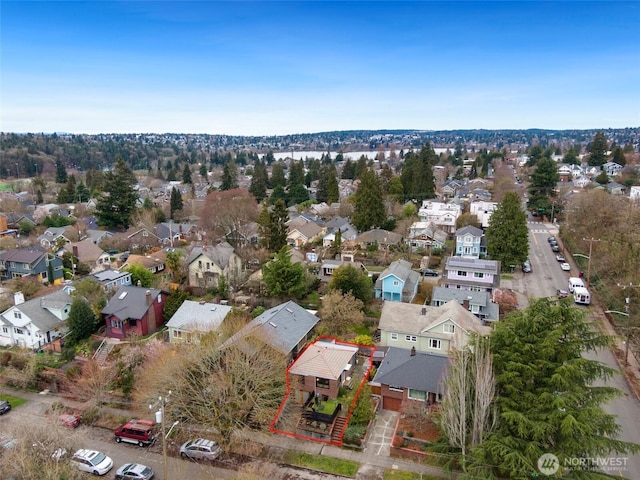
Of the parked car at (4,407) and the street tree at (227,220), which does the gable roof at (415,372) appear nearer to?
the parked car at (4,407)

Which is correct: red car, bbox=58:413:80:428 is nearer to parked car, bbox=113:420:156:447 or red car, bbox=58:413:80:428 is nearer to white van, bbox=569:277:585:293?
parked car, bbox=113:420:156:447

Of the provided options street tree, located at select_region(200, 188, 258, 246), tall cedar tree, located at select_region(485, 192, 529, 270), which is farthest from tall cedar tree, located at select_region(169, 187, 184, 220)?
tall cedar tree, located at select_region(485, 192, 529, 270)

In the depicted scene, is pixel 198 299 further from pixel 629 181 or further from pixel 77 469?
pixel 629 181

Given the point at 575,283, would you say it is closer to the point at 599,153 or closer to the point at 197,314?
the point at 197,314

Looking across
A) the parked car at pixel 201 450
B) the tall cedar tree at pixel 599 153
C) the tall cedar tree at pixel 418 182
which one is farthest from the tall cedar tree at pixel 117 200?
the tall cedar tree at pixel 599 153

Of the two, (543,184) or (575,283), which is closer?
(575,283)

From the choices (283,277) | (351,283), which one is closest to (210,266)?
(283,277)
